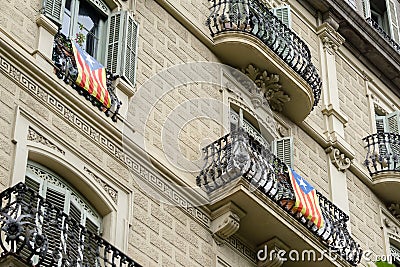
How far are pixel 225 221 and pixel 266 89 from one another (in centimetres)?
374

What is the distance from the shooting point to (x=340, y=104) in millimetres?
22719

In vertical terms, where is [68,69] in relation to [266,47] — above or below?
below

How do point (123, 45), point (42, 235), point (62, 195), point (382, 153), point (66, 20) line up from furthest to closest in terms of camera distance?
point (382, 153), point (123, 45), point (66, 20), point (62, 195), point (42, 235)

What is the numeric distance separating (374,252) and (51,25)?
738 centimetres

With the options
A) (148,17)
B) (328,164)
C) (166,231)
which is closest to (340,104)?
(328,164)

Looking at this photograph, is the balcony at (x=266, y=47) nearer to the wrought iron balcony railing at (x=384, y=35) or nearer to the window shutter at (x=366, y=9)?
the wrought iron balcony railing at (x=384, y=35)

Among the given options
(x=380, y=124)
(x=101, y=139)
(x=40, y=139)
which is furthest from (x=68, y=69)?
(x=380, y=124)

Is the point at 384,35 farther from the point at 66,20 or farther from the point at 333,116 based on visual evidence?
the point at 66,20

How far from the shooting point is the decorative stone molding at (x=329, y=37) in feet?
76.7

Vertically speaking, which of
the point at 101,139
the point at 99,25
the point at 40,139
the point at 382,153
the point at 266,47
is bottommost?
the point at 40,139

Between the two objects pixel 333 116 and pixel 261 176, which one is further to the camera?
pixel 333 116

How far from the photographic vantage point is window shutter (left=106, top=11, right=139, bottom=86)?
17.6 metres

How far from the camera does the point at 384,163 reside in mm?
22266

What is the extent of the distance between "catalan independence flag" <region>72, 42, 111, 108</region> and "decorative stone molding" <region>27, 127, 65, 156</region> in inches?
45.5
